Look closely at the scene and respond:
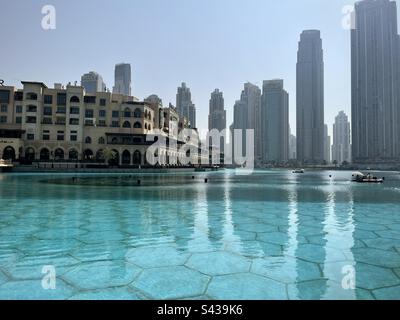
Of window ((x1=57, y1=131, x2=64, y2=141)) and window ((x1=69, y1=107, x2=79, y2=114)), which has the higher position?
window ((x1=69, y1=107, x2=79, y2=114))

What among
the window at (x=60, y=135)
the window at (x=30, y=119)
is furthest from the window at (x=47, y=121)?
the window at (x=60, y=135)

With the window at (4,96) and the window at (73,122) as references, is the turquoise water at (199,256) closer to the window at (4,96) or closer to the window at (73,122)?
the window at (73,122)

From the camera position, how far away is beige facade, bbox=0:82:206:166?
71375 millimetres

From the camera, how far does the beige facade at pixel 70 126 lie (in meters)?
71.4

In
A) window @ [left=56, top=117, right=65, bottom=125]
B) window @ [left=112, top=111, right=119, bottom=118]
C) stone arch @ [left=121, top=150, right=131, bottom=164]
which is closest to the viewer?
window @ [left=56, top=117, right=65, bottom=125]

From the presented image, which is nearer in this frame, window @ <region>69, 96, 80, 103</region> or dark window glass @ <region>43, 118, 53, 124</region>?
dark window glass @ <region>43, 118, 53, 124</region>

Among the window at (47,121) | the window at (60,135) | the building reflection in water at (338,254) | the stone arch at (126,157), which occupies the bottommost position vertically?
the building reflection in water at (338,254)

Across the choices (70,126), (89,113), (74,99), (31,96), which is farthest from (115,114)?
(31,96)

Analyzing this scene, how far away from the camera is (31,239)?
8234 mm

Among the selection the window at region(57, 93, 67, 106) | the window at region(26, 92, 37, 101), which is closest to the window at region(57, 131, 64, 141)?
the window at region(57, 93, 67, 106)

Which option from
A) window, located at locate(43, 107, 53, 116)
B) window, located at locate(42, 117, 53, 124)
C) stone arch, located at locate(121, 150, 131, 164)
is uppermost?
window, located at locate(43, 107, 53, 116)

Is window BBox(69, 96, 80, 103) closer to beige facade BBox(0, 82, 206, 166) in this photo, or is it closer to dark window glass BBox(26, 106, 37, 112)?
beige facade BBox(0, 82, 206, 166)

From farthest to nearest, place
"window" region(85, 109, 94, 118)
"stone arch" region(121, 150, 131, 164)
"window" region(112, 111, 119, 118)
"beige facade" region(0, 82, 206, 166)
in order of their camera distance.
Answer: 1. "window" region(112, 111, 119, 118)
2. "stone arch" region(121, 150, 131, 164)
3. "window" region(85, 109, 94, 118)
4. "beige facade" region(0, 82, 206, 166)
